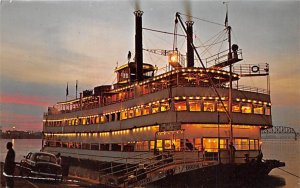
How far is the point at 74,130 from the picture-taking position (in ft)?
168

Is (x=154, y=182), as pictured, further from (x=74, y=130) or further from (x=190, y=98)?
(x=74, y=130)

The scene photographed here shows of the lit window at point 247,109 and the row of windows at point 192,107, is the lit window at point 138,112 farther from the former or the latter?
the lit window at point 247,109

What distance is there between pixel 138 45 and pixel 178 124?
19.0 meters

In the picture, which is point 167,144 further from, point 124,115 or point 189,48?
point 189,48

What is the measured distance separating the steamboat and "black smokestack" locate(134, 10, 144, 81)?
0.13 m

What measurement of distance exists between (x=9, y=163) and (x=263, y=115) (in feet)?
82.1

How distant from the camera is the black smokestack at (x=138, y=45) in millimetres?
42031

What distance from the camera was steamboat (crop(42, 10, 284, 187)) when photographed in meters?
25.0

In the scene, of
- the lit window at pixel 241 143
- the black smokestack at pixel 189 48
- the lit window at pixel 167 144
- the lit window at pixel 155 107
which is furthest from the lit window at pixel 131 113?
the black smokestack at pixel 189 48

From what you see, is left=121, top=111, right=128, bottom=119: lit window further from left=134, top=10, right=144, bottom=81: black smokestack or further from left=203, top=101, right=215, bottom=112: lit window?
left=203, top=101, right=215, bottom=112: lit window

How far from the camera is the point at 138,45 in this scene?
145 feet

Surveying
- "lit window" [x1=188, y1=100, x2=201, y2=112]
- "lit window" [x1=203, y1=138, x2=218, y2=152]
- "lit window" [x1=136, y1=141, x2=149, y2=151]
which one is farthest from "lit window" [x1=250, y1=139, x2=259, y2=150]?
"lit window" [x1=136, y1=141, x2=149, y2=151]

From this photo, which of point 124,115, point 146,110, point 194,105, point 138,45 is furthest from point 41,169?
point 138,45

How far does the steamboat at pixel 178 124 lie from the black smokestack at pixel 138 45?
0.13m
